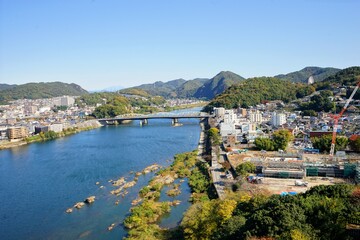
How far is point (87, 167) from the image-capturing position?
1107 centimetres

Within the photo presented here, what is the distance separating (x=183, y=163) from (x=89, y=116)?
16739 mm

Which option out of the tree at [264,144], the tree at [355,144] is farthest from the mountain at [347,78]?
the tree at [264,144]

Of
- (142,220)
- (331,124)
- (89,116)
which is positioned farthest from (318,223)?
(89,116)

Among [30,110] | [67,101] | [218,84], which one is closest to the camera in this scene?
[30,110]

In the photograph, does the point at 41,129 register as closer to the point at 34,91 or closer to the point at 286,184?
the point at 286,184

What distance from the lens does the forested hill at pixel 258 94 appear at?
2508 centimetres

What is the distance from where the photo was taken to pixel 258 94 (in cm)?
2609

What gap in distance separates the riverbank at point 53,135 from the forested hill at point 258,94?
9676 millimetres

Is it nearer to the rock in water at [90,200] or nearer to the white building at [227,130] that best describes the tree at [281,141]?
the white building at [227,130]

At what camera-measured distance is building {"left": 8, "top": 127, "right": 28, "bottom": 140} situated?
16.9 m

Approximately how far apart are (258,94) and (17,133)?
1800 centimetres

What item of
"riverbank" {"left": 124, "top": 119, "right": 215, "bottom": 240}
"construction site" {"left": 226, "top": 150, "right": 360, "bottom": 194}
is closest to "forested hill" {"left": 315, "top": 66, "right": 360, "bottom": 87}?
"construction site" {"left": 226, "top": 150, "right": 360, "bottom": 194}

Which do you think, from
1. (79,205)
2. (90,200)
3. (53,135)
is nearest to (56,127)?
(53,135)

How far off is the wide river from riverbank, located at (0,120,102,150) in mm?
782
